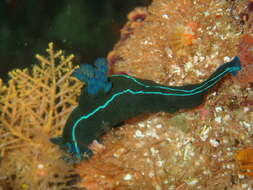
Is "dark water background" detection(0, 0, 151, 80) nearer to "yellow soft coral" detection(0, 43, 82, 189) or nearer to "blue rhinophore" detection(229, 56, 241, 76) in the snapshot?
"yellow soft coral" detection(0, 43, 82, 189)

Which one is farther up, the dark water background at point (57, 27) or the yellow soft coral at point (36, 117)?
the dark water background at point (57, 27)

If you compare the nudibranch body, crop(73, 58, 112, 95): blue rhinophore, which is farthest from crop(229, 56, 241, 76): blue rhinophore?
crop(73, 58, 112, 95): blue rhinophore

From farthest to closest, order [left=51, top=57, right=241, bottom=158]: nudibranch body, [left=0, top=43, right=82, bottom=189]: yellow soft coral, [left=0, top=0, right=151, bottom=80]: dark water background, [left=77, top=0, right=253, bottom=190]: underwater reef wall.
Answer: [left=0, top=43, right=82, bottom=189]: yellow soft coral
[left=51, top=57, right=241, bottom=158]: nudibranch body
[left=77, top=0, right=253, bottom=190]: underwater reef wall
[left=0, top=0, right=151, bottom=80]: dark water background

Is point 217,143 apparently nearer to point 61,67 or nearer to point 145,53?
point 145,53

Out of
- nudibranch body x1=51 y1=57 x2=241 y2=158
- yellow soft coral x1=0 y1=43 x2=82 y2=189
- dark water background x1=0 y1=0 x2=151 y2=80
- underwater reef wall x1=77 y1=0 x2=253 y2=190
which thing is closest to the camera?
dark water background x1=0 y1=0 x2=151 y2=80

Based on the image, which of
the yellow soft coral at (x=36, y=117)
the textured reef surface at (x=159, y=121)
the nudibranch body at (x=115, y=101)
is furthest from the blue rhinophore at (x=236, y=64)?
the yellow soft coral at (x=36, y=117)

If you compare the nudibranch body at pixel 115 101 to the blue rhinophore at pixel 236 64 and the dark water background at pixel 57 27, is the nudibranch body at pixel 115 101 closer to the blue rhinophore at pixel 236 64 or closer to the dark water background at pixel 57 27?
the blue rhinophore at pixel 236 64

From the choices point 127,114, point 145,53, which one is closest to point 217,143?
point 127,114
